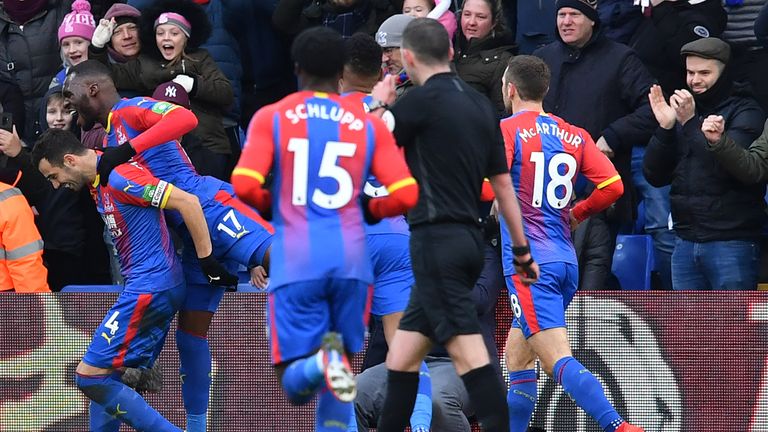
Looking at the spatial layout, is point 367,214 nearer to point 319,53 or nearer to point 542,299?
point 319,53

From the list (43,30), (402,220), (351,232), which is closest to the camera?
(351,232)

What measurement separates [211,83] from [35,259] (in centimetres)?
197

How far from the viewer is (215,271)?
9.35m

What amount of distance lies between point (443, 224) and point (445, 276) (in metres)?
0.28

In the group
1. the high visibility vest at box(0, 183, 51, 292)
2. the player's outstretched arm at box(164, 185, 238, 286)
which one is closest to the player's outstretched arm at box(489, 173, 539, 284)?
the player's outstretched arm at box(164, 185, 238, 286)

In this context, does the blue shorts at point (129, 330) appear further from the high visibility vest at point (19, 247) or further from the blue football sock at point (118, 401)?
the high visibility vest at point (19, 247)

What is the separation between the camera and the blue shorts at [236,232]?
964 centimetres

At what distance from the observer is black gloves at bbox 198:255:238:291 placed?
934cm

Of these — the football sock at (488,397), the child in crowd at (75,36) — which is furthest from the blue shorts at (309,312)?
the child in crowd at (75,36)

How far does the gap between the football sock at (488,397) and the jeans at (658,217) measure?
3.94 m

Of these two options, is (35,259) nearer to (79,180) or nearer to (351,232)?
(79,180)

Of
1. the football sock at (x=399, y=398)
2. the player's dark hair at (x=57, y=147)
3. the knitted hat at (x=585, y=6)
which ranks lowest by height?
the football sock at (x=399, y=398)

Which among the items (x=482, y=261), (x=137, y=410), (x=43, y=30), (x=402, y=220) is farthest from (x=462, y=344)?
(x=43, y=30)

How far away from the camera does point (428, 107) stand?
7.64m
